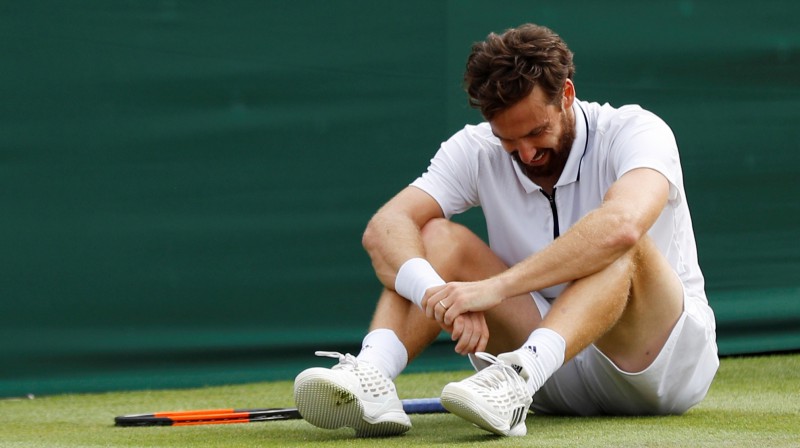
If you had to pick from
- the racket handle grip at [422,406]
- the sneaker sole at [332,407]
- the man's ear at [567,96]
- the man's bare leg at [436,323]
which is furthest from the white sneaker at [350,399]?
the man's ear at [567,96]

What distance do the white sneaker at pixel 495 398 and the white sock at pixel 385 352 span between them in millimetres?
225

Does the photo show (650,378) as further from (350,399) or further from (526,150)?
(350,399)

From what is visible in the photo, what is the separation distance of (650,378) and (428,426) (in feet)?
1.62

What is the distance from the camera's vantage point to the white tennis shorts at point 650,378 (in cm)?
250

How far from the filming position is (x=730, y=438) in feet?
7.43

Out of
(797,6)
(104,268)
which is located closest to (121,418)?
(104,268)

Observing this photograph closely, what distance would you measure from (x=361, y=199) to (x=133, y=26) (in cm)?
95

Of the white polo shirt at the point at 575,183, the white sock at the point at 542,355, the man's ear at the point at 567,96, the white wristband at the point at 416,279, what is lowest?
the white sock at the point at 542,355

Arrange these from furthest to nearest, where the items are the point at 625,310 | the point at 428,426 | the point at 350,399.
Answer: the point at 428,426, the point at 625,310, the point at 350,399

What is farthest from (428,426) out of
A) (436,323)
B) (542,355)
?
(542,355)

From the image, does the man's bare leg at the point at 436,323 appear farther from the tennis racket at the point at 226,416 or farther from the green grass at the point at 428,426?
the tennis racket at the point at 226,416

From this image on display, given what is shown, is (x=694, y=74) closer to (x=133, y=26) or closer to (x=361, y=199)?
(x=361, y=199)

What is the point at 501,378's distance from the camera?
227 centimetres

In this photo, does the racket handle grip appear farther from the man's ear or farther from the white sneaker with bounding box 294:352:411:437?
the man's ear
